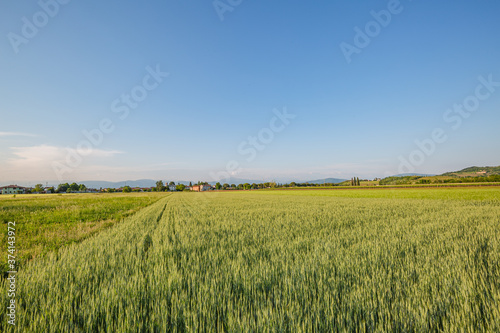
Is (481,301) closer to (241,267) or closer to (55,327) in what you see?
(241,267)

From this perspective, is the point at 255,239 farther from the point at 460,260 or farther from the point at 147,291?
the point at 460,260

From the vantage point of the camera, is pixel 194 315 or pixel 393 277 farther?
pixel 393 277

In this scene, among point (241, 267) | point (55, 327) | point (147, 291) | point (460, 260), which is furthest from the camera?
point (460, 260)

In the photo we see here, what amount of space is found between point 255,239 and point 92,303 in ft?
12.5

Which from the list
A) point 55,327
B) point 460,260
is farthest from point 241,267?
point 460,260

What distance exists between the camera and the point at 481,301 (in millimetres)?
2293

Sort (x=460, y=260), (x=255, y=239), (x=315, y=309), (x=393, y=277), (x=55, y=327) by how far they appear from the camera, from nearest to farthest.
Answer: (x=55, y=327) → (x=315, y=309) → (x=393, y=277) → (x=460, y=260) → (x=255, y=239)

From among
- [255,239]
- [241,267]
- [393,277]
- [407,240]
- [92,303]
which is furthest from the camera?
[255,239]

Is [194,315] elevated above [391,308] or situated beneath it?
elevated above

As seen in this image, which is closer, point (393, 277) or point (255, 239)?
point (393, 277)

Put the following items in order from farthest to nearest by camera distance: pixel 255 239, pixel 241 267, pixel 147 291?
pixel 255 239 < pixel 241 267 < pixel 147 291

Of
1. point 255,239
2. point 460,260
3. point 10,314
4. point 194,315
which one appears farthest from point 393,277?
point 10,314

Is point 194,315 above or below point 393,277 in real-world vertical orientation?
above

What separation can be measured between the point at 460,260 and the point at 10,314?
20.2 feet
